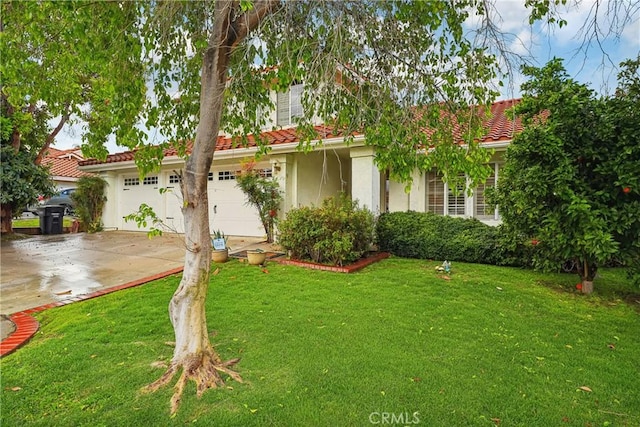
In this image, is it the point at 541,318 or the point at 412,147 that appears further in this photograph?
the point at 541,318

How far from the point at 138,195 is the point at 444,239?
12756 mm

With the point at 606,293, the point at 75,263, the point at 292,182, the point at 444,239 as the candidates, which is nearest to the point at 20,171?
the point at 75,263

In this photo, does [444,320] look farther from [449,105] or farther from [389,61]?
[389,61]

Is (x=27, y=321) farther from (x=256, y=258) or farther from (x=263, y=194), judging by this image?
(x=263, y=194)

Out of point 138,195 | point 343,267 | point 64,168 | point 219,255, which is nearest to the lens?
point 343,267

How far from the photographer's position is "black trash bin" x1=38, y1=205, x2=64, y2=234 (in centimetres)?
1487

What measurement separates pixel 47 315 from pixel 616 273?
1066 cm

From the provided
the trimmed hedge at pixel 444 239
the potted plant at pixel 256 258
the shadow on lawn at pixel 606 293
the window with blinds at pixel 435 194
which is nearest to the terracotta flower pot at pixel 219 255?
the potted plant at pixel 256 258

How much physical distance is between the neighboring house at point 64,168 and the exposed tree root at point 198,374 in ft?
75.6

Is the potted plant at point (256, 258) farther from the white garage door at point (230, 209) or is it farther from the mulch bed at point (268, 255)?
the white garage door at point (230, 209)

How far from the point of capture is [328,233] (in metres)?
7.95

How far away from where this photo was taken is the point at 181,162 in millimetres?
12938

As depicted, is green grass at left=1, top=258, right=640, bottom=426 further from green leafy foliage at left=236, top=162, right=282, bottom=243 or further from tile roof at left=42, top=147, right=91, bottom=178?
tile roof at left=42, top=147, right=91, bottom=178

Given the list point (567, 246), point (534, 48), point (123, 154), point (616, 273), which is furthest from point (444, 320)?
point (123, 154)
